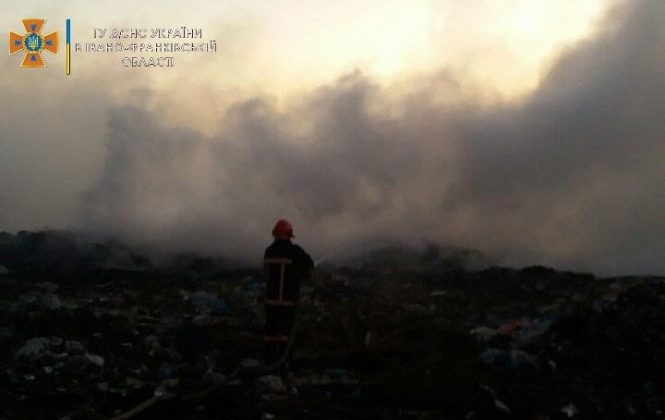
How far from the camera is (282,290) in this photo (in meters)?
7.31

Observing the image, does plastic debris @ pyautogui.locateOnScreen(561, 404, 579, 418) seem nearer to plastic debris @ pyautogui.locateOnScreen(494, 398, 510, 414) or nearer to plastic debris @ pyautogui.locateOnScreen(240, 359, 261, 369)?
plastic debris @ pyautogui.locateOnScreen(494, 398, 510, 414)

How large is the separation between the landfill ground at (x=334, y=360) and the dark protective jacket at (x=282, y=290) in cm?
46

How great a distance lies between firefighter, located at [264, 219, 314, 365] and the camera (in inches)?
288

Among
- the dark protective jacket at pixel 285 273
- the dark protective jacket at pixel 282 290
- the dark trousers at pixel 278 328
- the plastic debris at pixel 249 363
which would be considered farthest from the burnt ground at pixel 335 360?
the dark protective jacket at pixel 285 273

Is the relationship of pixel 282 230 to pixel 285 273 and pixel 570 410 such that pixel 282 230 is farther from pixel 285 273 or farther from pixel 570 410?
pixel 570 410

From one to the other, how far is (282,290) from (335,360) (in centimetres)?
120

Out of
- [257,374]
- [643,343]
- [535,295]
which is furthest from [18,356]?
[535,295]

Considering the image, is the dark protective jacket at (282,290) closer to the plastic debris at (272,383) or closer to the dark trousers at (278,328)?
the dark trousers at (278,328)

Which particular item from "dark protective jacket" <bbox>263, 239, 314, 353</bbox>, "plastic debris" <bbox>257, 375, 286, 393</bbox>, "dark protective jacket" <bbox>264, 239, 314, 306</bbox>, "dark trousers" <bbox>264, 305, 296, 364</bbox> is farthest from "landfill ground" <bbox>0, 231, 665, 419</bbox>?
"dark protective jacket" <bbox>264, 239, 314, 306</bbox>

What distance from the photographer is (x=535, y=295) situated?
1444cm

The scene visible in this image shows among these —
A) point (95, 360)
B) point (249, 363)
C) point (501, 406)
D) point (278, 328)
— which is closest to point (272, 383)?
point (278, 328)

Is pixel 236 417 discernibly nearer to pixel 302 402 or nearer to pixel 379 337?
pixel 302 402

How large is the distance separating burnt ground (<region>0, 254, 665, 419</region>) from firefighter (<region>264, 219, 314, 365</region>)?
380 mm

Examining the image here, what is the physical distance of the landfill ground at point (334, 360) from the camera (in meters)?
6.00
